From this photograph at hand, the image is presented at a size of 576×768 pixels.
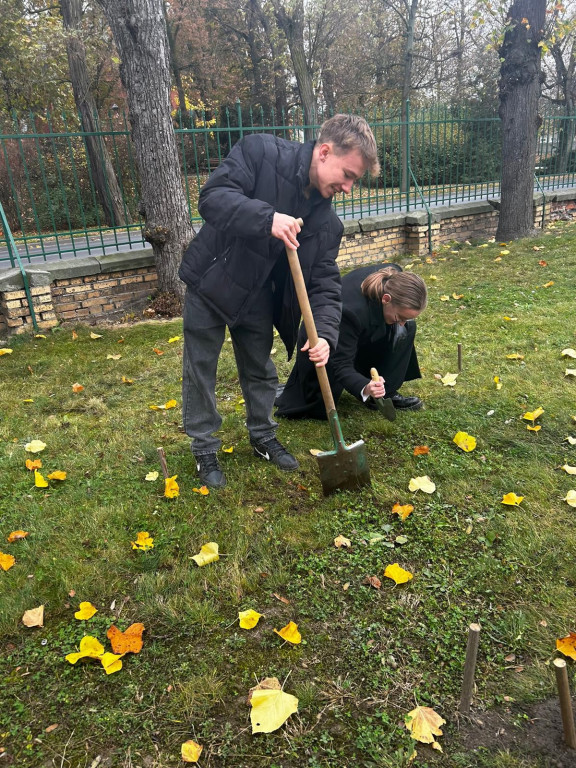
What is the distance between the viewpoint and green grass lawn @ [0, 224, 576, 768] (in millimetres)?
1622

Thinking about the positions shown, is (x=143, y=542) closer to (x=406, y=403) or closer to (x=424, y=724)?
(x=424, y=724)

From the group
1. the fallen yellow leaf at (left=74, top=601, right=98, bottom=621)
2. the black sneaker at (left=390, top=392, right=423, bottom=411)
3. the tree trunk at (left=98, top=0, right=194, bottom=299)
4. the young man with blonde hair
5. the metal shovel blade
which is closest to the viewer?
the fallen yellow leaf at (left=74, top=601, right=98, bottom=621)

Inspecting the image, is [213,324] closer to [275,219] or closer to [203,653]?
[275,219]

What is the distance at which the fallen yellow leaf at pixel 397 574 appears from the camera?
6.94 feet

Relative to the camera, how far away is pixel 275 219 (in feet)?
6.98

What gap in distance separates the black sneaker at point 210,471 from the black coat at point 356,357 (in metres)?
0.80

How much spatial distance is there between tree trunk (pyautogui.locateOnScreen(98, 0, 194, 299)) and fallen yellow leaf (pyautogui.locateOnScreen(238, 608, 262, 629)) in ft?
14.9

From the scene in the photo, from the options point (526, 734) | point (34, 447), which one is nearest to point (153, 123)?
point (34, 447)

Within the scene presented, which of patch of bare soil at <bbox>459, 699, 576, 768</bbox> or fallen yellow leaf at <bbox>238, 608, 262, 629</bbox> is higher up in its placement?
fallen yellow leaf at <bbox>238, 608, 262, 629</bbox>

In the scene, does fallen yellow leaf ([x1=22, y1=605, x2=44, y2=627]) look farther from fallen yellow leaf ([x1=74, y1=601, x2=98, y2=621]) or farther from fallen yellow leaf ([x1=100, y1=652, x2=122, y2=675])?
fallen yellow leaf ([x1=100, y1=652, x2=122, y2=675])

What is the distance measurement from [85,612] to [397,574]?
3.78ft

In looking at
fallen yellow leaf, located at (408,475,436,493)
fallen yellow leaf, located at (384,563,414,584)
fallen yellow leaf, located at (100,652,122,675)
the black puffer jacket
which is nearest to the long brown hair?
the black puffer jacket

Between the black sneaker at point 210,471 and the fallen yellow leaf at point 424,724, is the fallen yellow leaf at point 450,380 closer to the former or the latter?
the black sneaker at point 210,471

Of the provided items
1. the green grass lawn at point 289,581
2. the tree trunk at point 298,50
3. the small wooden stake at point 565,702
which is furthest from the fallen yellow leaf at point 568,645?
the tree trunk at point 298,50
